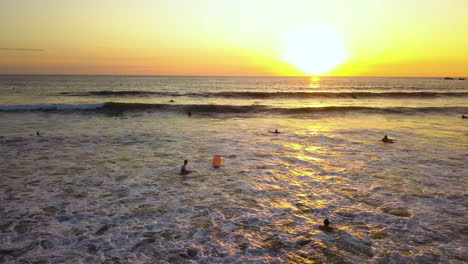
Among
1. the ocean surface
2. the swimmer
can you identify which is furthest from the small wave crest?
the swimmer

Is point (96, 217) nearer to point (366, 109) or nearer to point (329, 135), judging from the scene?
point (329, 135)

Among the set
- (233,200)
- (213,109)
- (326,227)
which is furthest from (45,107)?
(326,227)

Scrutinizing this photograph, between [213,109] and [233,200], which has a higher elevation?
[213,109]

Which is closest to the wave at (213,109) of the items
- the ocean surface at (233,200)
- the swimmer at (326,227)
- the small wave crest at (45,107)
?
the small wave crest at (45,107)

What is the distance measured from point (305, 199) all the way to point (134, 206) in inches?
176

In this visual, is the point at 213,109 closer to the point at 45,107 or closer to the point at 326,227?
the point at 45,107

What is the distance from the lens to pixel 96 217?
22.7 ft

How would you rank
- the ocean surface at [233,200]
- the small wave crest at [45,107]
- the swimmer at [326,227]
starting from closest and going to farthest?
the ocean surface at [233,200], the swimmer at [326,227], the small wave crest at [45,107]

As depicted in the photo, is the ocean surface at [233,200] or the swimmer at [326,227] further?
the swimmer at [326,227]

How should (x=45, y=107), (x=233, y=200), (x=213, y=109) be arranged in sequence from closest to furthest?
(x=233, y=200), (x=45, y=107), (x=213, y=109)

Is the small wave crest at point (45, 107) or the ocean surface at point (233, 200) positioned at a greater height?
the small wave crest at point (45, 107)

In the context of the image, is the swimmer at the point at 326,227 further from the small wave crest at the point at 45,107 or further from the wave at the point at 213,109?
the small wave crest at the point at 45,107

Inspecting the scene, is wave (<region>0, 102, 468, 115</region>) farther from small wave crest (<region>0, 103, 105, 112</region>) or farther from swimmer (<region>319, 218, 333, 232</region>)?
swimmer (<region>319, 218, 333, 232</region>)

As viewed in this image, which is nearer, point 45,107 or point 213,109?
point 45,107
